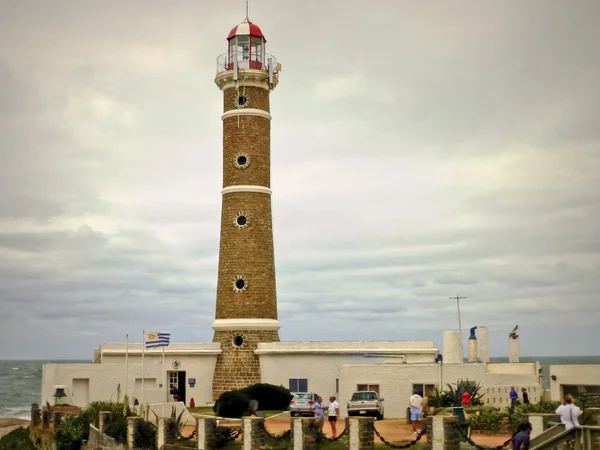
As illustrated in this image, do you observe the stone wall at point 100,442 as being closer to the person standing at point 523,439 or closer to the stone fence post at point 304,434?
the stone fence post at point 304,434

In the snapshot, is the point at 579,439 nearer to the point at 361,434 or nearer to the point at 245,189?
the point at 361,434

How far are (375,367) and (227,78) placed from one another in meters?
18.0

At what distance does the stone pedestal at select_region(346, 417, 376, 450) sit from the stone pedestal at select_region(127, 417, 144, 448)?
10.5 metres

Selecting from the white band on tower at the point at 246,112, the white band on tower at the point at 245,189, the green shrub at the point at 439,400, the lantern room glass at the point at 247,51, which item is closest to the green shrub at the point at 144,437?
the green shrub at the point at 439,400

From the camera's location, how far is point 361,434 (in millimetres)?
26469

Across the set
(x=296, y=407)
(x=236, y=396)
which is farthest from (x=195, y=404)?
(x=296, y=407)

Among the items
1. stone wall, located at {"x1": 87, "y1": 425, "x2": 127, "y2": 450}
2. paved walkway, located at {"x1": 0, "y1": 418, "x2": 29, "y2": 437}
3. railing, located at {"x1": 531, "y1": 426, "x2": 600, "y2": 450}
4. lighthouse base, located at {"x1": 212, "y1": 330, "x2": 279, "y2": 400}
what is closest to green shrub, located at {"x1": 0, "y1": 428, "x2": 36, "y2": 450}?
stone wall, located at {"x1": 87, "y1": 425, "x2": 127, "y2": 450}

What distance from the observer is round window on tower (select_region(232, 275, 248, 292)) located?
46.2 metres

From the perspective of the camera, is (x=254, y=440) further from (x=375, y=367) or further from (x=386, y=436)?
(x=375, y=367)

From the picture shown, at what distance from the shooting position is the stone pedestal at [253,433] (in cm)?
2916

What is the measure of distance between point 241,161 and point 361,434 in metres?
23.2

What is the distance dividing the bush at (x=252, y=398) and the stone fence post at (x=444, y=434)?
15120 mm

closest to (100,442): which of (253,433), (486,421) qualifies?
(253,433)

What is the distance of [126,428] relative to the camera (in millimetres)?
35250
